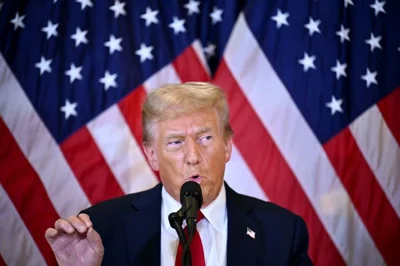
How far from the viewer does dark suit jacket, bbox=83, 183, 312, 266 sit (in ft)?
8.05

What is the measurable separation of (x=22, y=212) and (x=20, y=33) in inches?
40.4

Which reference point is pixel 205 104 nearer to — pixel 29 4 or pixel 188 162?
pixel 188 162

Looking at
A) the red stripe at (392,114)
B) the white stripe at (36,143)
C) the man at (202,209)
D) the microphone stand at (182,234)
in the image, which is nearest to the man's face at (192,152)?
the man at (202,209)

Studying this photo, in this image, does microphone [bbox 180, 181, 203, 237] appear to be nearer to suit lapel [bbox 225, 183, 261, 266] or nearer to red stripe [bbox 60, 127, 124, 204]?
suit lapel [bbox 225, 183, 261, 266]

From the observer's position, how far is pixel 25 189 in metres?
3.51

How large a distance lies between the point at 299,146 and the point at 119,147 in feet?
3.45

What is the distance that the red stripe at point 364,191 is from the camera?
3629 mm

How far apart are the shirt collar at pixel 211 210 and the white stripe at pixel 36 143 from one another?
1128 millimetres

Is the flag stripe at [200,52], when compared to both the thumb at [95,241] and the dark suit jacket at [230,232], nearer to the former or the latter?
the dark suit jacket at [230,232]

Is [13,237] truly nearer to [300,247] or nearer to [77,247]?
[77,247]

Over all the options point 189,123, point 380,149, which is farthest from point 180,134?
point 380,149

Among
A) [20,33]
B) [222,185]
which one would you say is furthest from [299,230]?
[20,33]

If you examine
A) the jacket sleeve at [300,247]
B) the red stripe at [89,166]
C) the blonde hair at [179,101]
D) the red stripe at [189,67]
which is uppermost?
the red stripe at [189,67]

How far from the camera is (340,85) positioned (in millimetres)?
3635
